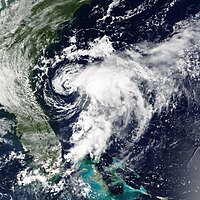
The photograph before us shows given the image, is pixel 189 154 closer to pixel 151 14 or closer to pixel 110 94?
pixel 110 94

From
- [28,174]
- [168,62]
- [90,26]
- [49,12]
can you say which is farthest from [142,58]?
[28,174]

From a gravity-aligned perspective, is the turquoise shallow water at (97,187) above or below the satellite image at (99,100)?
below

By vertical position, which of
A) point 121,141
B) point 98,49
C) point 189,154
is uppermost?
point 98,49

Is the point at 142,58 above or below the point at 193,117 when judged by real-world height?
above

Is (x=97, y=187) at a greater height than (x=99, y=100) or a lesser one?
lesser

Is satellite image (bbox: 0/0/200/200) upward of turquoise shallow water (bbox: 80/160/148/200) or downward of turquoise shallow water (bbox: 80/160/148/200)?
upward

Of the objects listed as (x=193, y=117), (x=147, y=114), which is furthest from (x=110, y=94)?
(x=193, y=117)
